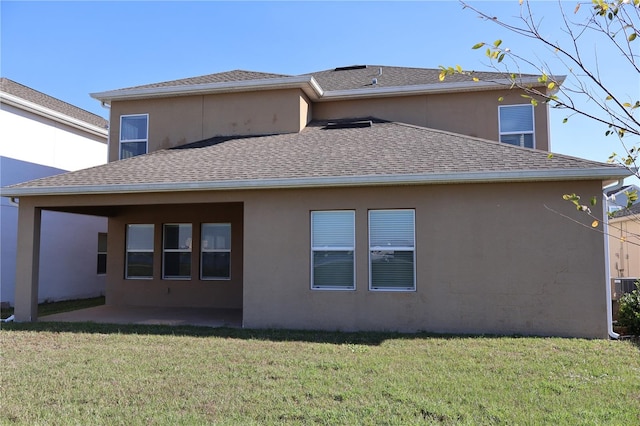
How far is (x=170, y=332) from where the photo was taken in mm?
9211

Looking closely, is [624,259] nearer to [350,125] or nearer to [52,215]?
[350,125]

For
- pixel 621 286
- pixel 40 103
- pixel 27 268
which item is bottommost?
pixel 621 286

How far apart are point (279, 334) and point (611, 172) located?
20.7 ft

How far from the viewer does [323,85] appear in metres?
14.7

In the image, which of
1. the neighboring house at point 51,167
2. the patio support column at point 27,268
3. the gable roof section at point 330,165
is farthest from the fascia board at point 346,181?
the neighboring house at point 51,167

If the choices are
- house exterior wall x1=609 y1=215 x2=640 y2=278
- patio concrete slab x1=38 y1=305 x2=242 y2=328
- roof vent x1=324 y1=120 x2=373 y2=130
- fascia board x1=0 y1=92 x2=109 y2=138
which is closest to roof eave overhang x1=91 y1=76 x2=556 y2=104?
roof vent x1=324 y1=120 x2=373 y2=130

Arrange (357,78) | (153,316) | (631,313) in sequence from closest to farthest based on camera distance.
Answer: (631,313) < (153,316) < (357,78)

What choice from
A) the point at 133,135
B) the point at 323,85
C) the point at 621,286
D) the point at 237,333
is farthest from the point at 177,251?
the point at 621,286

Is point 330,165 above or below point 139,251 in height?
above

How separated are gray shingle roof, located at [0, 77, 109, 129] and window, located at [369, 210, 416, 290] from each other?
38.3ft

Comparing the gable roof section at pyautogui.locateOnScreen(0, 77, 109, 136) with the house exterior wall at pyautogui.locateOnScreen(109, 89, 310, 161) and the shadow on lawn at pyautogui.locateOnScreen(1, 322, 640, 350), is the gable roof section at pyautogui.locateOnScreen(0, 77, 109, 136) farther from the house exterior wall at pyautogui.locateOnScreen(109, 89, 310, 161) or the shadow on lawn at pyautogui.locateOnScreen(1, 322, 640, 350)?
the shadow on lawn at pyautogui.locateOnScreen(1, 322, 640, 350)

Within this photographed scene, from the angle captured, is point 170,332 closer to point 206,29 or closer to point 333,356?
point 333,356

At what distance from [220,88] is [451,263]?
26.0ft

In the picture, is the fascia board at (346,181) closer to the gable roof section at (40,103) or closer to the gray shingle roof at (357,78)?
the gray shingle roof at (357,78)
